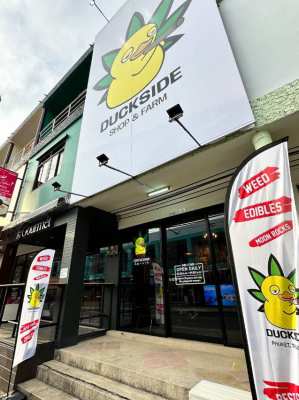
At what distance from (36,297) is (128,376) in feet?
6.86

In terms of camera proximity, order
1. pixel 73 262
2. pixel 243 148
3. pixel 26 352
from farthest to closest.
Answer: pixel 73 262, pixel 26 352, pixel 243 148

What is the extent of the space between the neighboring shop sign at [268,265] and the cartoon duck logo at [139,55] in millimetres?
3405

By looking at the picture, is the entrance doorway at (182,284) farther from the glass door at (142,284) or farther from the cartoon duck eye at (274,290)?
the cartoon duck eye at (274,290)

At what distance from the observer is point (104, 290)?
624 centimetres

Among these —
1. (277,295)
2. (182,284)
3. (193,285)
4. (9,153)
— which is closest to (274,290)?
(277,295)

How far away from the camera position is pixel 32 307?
3803 mm

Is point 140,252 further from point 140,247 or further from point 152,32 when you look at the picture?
point 152,32

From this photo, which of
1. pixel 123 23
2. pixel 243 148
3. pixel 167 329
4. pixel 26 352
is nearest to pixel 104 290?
pixel 167 329

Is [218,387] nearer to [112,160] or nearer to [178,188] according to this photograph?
[178,188]

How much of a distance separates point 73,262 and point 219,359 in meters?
3.46

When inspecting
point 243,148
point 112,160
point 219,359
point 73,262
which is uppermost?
point 112,160

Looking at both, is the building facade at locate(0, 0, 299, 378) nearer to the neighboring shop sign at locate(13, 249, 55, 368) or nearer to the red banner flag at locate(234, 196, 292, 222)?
the neighboring shop sign at locate(13, 249, 55, 368)

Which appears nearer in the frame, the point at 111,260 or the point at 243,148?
the point at 243,148

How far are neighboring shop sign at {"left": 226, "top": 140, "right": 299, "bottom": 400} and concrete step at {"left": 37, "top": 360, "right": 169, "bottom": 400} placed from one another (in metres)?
1.72
